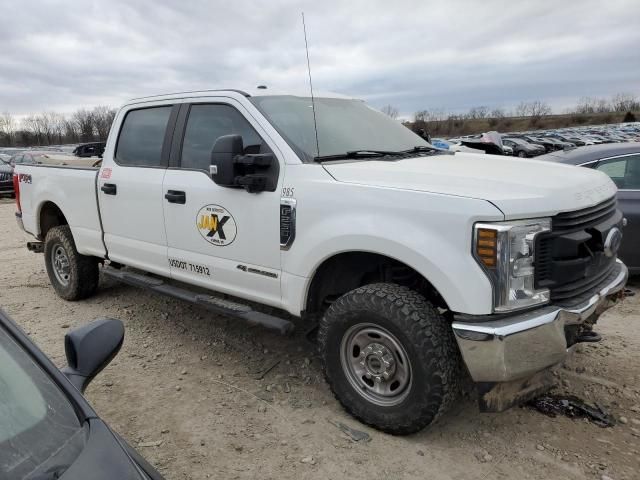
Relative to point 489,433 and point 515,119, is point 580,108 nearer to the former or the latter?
point 515,119

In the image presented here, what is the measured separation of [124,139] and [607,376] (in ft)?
14.6

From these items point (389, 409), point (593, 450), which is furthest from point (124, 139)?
point (593, 450)

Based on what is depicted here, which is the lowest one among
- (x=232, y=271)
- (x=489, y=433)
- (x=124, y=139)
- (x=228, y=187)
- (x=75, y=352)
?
(x=489, y=433)

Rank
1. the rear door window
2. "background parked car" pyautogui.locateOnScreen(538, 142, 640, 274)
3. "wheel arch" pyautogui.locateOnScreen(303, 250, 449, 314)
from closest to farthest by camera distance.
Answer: "wheel arch" pyautogui.locateOnScreen(303, 250, 449, 314)
the rear door window
"background parked car" pyautogui.locateOnScreen(538, 142, 640, 274)

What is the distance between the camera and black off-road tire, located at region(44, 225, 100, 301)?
18.3ft

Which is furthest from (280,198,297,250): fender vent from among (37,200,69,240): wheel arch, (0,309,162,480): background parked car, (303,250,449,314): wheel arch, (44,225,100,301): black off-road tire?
(37,200,69,240): wheel arch

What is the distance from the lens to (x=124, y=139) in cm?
493

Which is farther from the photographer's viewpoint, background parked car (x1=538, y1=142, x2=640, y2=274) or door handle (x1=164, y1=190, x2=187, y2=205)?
background parked car (x1=538, y1=142, x2=640, y2=274)

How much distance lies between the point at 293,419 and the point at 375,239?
1.33 m

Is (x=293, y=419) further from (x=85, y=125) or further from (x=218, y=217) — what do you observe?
(x=85, y=125)

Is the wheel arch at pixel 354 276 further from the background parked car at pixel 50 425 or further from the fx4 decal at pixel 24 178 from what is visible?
the fx4 decal at pixel 24 178

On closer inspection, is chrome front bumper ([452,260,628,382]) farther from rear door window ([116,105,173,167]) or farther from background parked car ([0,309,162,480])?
rear door window ([116,105,173,167])

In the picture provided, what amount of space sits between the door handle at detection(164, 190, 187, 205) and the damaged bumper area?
2.29 meters

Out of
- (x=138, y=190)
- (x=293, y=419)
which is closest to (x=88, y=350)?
(x=293, y=419)
